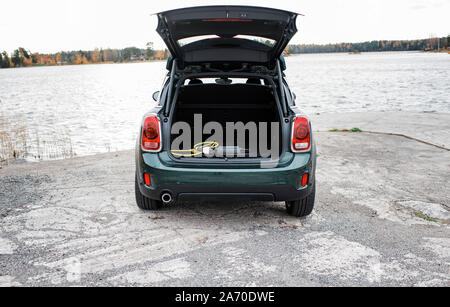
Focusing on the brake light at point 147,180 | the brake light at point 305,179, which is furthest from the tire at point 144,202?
the brake light at point 305,179

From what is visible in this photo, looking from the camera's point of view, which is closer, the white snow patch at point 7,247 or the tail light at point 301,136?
the white snow patch at point 7,247

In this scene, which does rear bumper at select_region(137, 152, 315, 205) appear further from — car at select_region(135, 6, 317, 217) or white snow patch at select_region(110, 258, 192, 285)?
white snow patch at select_region(110, 258, 192, 285)

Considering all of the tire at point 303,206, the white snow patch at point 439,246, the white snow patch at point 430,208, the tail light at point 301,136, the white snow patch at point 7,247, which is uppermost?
the tail light at point 301,136

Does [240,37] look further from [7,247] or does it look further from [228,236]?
[7,247]

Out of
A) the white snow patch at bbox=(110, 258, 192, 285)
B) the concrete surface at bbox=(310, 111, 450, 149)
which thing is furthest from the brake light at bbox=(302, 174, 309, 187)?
the concrete surface at bbox=(310, 111, 450, 149)

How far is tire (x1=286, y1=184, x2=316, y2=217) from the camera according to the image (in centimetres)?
401

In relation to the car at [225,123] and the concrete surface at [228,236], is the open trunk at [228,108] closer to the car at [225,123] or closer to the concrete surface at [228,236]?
the car at [225,123]

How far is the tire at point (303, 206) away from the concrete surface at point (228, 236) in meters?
0.08

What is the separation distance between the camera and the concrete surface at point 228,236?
2930mm

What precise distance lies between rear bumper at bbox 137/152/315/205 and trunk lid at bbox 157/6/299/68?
1352mm

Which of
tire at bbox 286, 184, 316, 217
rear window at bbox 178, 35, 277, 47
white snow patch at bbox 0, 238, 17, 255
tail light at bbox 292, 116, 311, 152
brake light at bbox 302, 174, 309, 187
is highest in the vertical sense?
rear window at bbox 178, 35, 277, 47

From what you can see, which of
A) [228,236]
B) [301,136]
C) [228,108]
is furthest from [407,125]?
[228,236]

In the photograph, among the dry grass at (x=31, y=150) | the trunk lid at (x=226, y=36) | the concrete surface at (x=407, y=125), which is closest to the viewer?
the trunk lid at (x=226, y=36)

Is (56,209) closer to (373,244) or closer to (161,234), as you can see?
(161,234)
